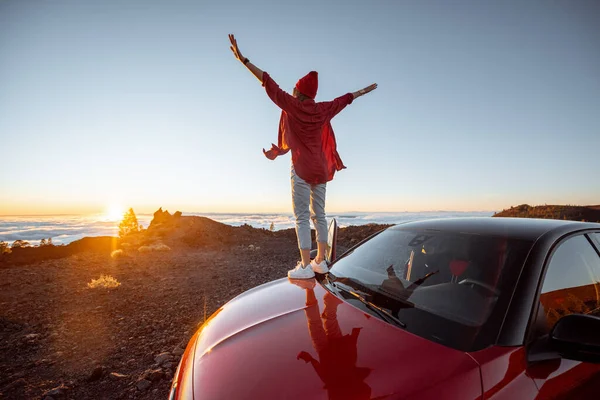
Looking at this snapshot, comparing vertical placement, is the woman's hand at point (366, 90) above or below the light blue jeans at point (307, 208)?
above

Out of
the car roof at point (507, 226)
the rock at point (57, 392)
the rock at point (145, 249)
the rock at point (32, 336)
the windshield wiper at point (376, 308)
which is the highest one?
the car roof at point (507, 226)

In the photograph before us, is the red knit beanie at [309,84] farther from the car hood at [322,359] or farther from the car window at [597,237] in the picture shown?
the car window at [597,237]

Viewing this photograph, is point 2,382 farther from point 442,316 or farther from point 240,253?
point 240,253

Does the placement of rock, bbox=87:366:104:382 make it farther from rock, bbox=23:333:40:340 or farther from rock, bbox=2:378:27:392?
rock, bbox=23:333:40:340

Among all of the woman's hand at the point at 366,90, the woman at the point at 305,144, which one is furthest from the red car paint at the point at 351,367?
the woman's hand at the point at 366,90

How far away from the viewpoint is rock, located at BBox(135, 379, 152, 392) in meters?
2.36

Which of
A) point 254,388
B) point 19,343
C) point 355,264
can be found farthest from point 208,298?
point 254,388

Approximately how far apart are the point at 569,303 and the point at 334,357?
1502 mm

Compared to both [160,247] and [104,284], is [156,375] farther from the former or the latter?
[160,247]

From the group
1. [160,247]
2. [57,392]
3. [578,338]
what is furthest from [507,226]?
[160,247]

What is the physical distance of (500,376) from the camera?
3.65 feet

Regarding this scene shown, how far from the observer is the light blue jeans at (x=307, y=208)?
3.01 metres

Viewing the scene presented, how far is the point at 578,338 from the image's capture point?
3.95 feet

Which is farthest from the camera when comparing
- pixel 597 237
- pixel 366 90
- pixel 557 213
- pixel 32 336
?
pixel 557 213
